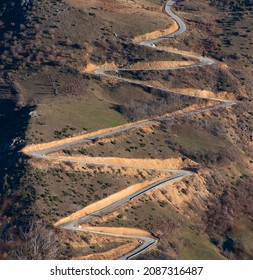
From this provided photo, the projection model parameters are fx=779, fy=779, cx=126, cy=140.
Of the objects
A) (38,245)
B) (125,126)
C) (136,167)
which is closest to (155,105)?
(125,126)

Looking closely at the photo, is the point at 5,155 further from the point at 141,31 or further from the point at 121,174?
the point at 141,31

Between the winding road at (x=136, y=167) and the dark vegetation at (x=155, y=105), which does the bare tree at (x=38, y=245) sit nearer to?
the winding road at (x=136, y=167)

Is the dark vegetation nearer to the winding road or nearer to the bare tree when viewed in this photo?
the winding road

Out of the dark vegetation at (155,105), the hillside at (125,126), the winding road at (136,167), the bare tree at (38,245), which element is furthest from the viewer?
the dark vegetation at (155,105)

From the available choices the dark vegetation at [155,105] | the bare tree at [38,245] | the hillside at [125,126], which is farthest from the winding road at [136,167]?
the bare tree at [38,245]

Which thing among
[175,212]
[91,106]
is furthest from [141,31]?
[175,212]

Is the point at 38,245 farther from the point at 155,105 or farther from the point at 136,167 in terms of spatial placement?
the point at 155,105

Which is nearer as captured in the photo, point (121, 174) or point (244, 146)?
point (121, 174)

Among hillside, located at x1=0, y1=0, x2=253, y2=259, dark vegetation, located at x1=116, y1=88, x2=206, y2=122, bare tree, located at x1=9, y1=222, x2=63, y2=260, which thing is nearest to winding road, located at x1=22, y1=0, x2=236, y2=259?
hillside, located at x1=0, y1=0, x2=253, y2=259
